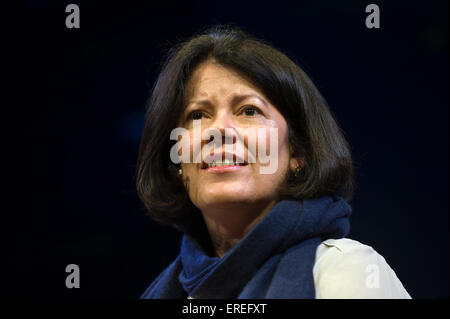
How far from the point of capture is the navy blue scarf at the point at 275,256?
3.79ft

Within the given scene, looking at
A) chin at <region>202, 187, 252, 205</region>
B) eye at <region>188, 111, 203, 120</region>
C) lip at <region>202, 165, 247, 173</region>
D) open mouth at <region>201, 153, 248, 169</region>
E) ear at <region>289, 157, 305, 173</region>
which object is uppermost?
eye at <region>188, 111, 203, 120</region>

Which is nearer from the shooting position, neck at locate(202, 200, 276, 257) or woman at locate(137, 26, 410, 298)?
woman at locate(137, 26, 410, 298)

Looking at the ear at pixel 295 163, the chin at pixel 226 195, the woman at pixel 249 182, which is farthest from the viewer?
the ear at pixel 295 163

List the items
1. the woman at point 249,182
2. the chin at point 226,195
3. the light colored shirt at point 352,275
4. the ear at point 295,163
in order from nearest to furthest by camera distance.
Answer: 1. the light colored shirt at point 352,275
2. the woman at point 249,182
3. the chin at point 226,195
4. the ear at point 295,163

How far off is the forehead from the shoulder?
51 cm

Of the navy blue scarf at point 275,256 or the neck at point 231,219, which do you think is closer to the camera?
the navy blue scarf at point 275,256

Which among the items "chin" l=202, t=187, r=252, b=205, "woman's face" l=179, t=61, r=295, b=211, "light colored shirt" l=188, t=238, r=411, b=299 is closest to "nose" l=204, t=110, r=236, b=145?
"woman's face" l=179, t=61, r=295, b=211

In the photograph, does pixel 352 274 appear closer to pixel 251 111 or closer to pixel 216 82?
pixel 251 111

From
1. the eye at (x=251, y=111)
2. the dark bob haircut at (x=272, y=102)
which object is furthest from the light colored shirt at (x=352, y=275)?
the eye at (x=251, y=111)

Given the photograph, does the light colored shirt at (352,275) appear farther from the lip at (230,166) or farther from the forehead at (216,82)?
the forehead at (216,82)

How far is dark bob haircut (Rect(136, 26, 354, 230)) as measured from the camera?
55.2 inches

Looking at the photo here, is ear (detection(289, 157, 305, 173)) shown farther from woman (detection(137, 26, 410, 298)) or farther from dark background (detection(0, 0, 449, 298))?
dark background (detection(0, 0, 449, 298))

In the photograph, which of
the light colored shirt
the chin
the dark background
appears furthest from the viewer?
the dark background

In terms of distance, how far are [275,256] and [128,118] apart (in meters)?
1.05
